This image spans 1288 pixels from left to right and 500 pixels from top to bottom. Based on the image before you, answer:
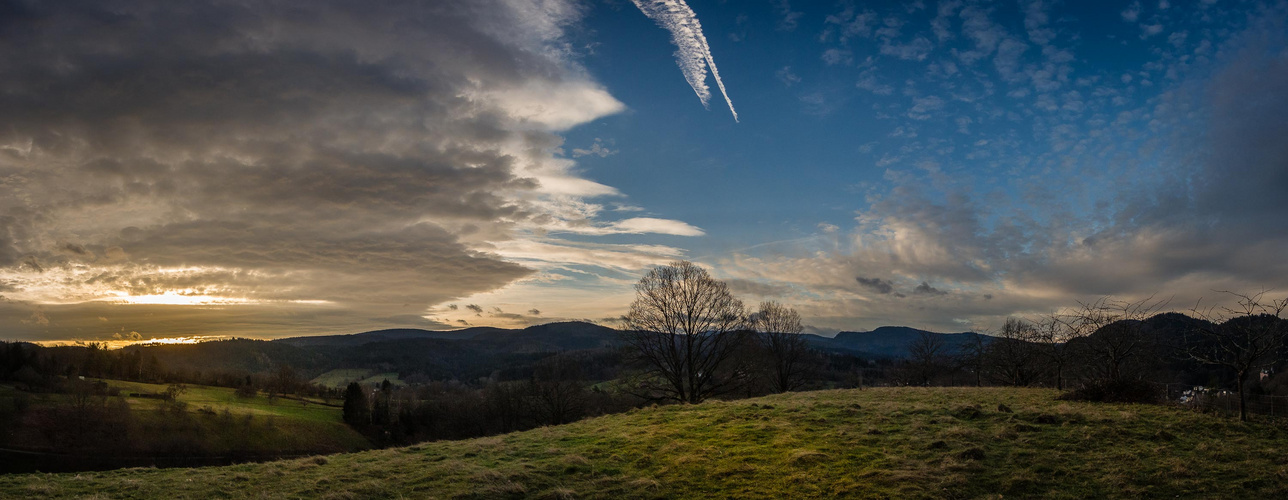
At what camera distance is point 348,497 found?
1267 cm

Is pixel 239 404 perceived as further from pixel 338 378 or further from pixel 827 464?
pixel 827 464

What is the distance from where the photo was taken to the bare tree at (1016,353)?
41.8 metres

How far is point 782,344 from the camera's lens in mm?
53594

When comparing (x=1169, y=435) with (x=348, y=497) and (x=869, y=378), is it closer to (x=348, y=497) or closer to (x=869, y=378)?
(x=348, y=497)

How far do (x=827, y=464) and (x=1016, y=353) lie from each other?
130ft

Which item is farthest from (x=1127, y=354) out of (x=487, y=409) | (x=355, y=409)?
(x=355, y=409)

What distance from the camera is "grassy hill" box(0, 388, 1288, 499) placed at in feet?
39.8

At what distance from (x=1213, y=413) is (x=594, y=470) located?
64.6 feet

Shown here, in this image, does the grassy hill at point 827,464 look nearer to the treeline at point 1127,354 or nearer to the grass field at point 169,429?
the treeline at point 1127,354

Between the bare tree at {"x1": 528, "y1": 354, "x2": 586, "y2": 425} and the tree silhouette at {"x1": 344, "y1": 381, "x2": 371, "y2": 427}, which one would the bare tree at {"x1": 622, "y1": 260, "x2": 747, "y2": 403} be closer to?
the bare tree at {"x1": 528, "y1": 354, "x2": 586, "y2": 425}

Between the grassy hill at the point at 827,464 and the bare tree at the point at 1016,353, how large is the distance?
24312 millimetres

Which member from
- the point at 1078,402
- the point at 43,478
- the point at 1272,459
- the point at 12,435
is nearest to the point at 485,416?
the point at 12,435

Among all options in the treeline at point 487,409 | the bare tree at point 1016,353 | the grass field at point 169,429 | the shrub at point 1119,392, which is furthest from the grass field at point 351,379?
the shrub at point 1119,392

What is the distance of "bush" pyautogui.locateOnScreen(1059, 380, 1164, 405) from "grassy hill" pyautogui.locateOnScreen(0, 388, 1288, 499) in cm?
215
